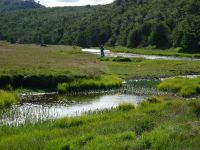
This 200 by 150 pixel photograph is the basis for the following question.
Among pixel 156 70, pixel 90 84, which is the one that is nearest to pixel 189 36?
pixel 156 70

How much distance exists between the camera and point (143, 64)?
97.6 meters

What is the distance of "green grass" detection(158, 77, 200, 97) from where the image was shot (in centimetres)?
5531

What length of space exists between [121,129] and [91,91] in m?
30.1

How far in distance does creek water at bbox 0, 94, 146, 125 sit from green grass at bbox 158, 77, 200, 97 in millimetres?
6289

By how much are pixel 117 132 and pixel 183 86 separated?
32.8 meters

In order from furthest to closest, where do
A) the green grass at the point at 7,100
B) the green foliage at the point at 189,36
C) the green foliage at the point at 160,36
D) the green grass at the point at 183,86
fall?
the green foliage at the point at 160,36 → the green foliage at the point at 189,36 → the green grass at the point at 183,86 → the green grass at the point at 7,100

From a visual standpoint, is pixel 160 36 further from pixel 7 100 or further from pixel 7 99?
pixel 7 100

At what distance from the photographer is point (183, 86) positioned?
58031 mm

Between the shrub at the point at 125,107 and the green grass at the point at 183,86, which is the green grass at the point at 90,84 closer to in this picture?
the green grass at the point at 183,86

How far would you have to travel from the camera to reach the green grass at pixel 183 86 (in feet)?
181

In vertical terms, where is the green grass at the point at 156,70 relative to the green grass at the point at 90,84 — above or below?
below

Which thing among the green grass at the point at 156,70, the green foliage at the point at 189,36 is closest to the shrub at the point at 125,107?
the green grass at the point at 156,70

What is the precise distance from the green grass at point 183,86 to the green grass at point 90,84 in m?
6.52

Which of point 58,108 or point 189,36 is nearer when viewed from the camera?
point 58,108
